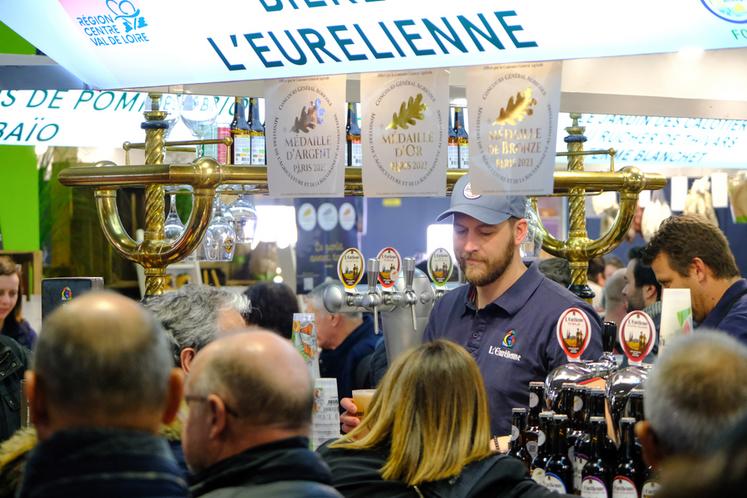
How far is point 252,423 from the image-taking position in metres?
2.04

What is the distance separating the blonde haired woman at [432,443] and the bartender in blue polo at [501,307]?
91 centimetres

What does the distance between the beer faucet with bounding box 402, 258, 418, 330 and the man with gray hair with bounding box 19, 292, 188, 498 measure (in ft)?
6.78

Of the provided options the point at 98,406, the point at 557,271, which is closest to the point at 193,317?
the point at 98,406

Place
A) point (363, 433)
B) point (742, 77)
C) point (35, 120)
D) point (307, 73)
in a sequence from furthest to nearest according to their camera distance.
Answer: point (35, 120)
point (742, 77)
point (307, 73)
point (363, 433)

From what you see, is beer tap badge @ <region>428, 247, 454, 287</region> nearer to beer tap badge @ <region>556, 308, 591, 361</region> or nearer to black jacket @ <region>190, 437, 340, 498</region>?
beer tap badge @ <region>556, 308, 591, 361</region>

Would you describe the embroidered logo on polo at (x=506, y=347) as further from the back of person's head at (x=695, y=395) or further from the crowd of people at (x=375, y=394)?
the back of person's head at (x=695, y=395)

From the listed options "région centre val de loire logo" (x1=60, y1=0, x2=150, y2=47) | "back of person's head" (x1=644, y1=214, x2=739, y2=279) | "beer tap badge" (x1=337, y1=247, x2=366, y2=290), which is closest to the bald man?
"beer tap badge" (x1=337, y1=247, x2=366, y2=290)

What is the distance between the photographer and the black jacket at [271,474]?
6.57 ft

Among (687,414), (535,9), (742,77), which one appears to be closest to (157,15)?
(535,9)

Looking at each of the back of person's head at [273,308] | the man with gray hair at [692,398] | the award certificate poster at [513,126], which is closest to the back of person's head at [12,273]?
the back of person's head at [273,308]

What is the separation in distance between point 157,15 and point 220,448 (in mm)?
1877

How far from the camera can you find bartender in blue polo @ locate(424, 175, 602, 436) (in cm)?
348

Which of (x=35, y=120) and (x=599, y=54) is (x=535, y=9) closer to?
(x=599, y=54)

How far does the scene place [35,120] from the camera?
5516 millimetres
